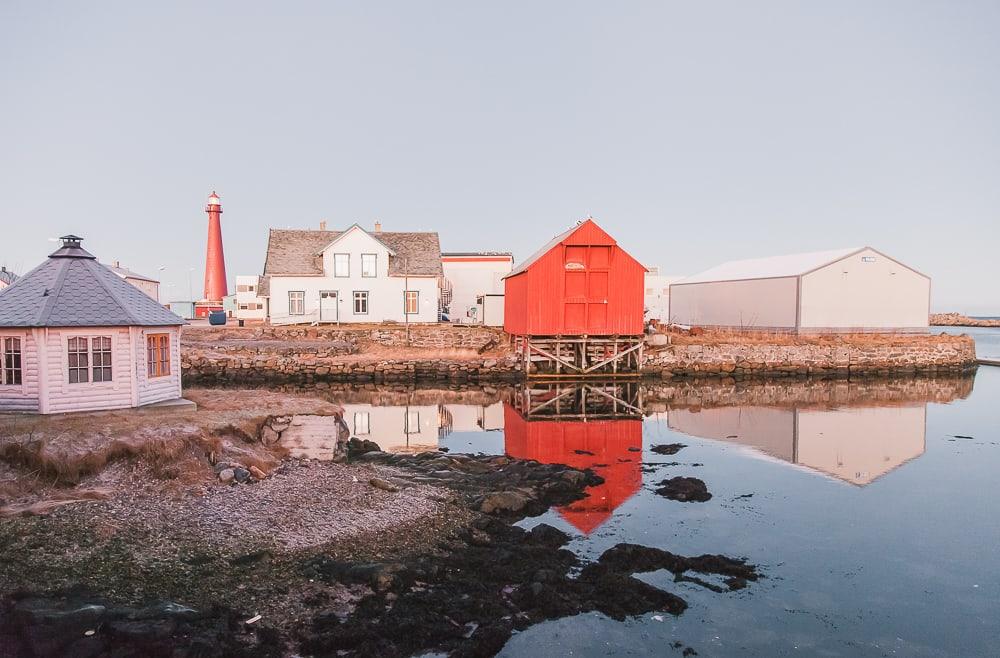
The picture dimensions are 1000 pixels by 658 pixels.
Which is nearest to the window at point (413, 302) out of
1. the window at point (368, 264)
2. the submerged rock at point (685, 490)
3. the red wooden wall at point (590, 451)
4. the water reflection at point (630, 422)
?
the window at point (368, 264)

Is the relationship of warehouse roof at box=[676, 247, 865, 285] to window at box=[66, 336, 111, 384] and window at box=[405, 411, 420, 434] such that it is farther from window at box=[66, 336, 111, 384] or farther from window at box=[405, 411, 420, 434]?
window at box=[66, 336, 111, 384]

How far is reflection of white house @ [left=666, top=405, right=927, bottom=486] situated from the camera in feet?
55.9

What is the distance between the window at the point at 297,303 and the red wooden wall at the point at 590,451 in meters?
19.5

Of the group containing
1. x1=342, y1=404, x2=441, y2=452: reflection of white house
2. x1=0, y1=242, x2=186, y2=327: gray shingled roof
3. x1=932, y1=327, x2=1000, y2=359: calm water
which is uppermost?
x1=0, y1=242, x2=186, y2=327: gray shingled roof

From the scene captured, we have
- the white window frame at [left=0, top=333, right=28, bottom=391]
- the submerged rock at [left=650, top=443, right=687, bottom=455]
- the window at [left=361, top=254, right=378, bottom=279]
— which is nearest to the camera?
the white window frame at [left=0, top=333, right=28, bottom=391]

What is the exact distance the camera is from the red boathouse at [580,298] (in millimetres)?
31922

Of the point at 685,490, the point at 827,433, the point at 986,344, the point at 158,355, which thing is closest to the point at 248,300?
the point at 158,355

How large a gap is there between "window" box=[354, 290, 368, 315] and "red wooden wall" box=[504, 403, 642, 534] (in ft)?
58.9

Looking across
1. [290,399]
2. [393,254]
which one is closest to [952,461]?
[290,399]

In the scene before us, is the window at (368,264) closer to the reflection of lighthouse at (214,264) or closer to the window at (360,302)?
the window at (360,302)

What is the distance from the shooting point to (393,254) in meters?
40.3

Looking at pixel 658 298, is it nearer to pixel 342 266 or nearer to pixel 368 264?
pixel 368 264

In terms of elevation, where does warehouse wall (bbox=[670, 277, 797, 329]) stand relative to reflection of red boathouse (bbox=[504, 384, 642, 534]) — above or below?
above

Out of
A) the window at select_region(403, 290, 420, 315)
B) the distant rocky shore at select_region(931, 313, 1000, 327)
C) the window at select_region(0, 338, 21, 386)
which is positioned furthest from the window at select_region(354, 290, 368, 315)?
the distant rocky shore at select_region(931, 313, 1000, 327)
